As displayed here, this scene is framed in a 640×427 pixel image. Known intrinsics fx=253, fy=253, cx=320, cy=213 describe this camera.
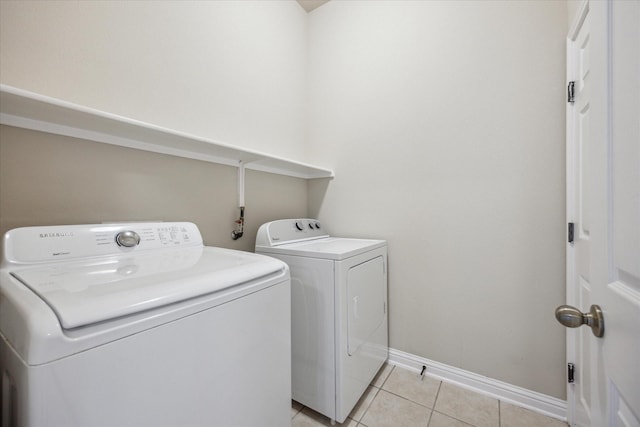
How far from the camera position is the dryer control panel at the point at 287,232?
158 cm

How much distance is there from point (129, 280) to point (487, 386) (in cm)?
197

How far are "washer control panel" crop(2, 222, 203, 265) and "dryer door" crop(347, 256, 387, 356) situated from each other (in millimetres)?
914

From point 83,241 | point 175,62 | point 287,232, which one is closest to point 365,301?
point 287,232

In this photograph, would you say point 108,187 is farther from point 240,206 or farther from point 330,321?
point 330,321

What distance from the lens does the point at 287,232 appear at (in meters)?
1.72

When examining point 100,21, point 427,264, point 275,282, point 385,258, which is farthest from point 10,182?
point 427,264

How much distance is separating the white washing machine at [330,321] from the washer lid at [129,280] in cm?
43

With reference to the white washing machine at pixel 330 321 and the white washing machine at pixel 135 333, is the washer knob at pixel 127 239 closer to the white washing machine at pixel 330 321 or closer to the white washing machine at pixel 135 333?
the white washing machine at pixel 135 333

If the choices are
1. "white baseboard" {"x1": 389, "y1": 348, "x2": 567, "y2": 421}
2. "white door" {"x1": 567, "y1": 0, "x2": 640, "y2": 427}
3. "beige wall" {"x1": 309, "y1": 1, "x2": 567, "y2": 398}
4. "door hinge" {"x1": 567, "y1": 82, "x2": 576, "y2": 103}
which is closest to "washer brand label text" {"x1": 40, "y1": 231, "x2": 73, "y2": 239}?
"white door" {"x1": 567, "y1": 0, "x2": 640, "y2": 427}

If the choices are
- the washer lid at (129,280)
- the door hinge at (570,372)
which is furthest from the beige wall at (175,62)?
the door hinge at (570,372)

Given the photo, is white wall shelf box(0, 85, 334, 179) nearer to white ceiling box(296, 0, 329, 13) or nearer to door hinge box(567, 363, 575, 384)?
white ceiling box(296, 0, 329, 13)

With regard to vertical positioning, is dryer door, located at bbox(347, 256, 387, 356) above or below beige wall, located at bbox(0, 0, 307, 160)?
below

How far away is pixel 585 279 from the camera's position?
1.17 metres

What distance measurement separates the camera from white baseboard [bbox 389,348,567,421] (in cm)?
138
